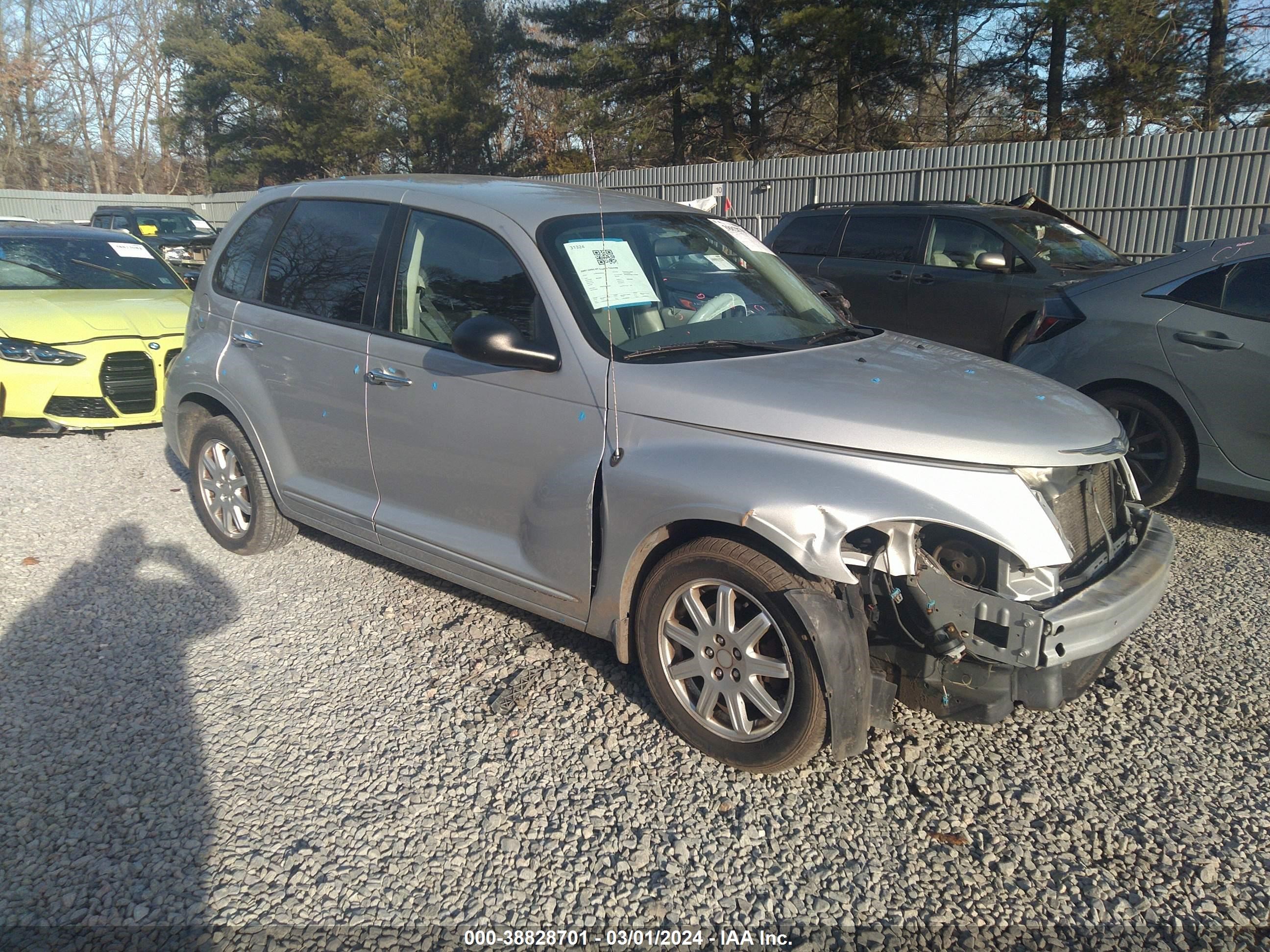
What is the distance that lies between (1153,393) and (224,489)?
17.6 feet

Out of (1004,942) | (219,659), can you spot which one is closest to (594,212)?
(219,659)

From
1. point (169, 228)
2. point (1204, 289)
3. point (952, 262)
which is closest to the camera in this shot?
point (1204, 289)

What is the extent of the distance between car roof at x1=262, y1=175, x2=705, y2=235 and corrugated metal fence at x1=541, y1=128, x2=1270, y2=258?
9631 millimetres

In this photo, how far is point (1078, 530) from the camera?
3125 millimetres

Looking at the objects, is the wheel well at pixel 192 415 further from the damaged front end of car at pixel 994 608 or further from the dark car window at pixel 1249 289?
the dark car window at pixel 1249 289

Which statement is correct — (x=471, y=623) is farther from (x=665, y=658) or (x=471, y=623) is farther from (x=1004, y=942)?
(x=1004, y=942)

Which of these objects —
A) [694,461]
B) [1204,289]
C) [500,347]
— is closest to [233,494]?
[500,347]

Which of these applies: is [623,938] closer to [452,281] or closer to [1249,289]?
[452,281]

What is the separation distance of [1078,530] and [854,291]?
274 inches

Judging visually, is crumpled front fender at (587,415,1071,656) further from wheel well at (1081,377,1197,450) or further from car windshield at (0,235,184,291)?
car windshield at (0,235,184,291)

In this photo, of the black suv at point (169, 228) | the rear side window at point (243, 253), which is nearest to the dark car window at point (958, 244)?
the rear side window at point (243, 253)

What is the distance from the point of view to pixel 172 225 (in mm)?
20266

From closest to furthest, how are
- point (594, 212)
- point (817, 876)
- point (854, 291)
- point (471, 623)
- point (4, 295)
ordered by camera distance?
point (817, 876), point (594, 212), point (471, 623), point (4, 295), point (854, 291)

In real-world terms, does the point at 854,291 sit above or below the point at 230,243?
below
